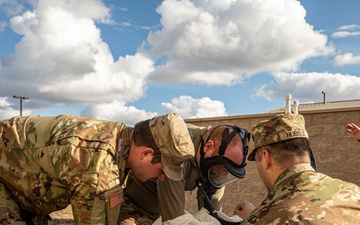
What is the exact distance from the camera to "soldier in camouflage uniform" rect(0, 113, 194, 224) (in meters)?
2.39

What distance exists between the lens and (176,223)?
317 centimetres

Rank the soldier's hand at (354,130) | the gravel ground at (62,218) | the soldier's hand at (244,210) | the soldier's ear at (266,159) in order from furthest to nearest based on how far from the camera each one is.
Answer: the gravel ground at (62,218) → the soldier's hand at (354,130) → the soldier's hand at (244,210) → the soldier's ear at (266,159)

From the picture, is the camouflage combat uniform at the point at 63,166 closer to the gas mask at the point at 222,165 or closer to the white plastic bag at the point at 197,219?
the white plastic bag at the point at 197,219

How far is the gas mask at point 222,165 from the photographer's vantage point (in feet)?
11.8

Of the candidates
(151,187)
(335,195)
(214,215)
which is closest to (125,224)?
(151,187)

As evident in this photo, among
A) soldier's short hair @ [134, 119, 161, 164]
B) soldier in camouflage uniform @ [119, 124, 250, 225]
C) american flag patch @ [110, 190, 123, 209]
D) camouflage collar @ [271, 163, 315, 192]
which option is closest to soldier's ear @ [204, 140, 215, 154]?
soldier in camouflage uniform @ [119, 124, 250, 225]

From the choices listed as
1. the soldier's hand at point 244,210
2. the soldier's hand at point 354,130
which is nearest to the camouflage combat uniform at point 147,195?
the soldier's hand at point 244,210

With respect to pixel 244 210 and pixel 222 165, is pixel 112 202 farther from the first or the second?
pixel 222 165

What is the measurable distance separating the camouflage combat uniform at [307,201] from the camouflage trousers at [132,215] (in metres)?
1.71

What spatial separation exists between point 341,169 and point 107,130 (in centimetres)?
479

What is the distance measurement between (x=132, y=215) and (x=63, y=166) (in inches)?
52.8

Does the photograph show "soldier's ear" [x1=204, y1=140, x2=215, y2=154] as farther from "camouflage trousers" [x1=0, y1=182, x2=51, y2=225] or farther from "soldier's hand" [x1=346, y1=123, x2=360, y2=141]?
"soldier's hand" [x1=346, y1=123, x2=360, y2=141]

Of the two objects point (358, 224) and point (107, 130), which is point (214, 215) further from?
point (358, 224)

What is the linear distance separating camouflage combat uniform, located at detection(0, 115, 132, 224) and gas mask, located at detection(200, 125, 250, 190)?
1.04 meters
